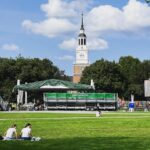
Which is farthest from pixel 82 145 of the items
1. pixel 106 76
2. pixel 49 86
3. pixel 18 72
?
pixel 106 76

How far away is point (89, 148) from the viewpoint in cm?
2136

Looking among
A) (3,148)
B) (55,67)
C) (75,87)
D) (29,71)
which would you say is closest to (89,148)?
(3,148)

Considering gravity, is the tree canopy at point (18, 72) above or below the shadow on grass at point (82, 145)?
above

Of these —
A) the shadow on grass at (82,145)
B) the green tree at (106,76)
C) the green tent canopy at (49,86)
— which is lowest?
the shadow on grass at (82,145)

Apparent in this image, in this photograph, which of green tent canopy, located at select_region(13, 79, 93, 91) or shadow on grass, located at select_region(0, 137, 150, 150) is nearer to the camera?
shadow on grass, located at select_region(0, 137, 150, 150)

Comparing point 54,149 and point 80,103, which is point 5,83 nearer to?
point 80,103

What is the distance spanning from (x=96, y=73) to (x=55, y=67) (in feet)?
44.1

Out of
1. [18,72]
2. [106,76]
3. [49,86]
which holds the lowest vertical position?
[49,86]

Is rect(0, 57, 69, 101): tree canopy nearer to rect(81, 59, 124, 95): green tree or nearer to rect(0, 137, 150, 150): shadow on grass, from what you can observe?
rect(81, 59, 124, 95): green tree

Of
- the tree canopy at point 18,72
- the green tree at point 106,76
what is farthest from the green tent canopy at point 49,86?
the green tree at point 106,76

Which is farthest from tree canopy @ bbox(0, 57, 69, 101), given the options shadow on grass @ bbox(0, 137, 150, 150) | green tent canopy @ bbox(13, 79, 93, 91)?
shadow on grass @ bbox(0, 137, 150, 150)

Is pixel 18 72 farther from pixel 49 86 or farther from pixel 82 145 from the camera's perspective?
pixel 82 145

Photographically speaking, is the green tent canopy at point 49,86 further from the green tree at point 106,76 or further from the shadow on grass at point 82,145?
the shadow on grass at point 82,145

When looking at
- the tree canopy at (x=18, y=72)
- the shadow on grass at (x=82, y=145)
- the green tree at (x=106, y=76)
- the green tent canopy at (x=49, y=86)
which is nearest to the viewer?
the shadow on grass at (x=82, y=145)
